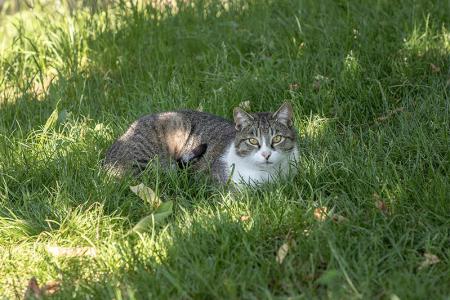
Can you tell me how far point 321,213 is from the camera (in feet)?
11.5

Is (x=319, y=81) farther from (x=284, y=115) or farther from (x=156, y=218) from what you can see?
(x=156, y=218)

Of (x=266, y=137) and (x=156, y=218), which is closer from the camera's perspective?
(x=156, y=218)

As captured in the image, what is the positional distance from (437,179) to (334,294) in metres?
1.14

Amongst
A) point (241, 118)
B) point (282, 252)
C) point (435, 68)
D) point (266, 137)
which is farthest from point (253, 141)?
point (435, 68)

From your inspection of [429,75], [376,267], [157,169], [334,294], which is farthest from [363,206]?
[429,75]

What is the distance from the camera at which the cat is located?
13.8ft

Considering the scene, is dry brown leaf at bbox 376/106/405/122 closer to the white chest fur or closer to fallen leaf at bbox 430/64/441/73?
fallen leaf at bbox 430/64/441/73

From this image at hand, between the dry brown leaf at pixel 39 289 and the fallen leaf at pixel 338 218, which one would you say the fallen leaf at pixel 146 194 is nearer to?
the dry brown leaf at pixel 39 289

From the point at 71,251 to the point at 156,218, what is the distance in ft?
1.62

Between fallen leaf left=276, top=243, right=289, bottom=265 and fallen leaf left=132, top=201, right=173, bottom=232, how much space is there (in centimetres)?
72

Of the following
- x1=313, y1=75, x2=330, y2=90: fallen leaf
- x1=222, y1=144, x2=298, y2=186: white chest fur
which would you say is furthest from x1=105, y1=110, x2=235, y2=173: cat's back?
x1=313, y1=75, x2=330, y2=90: fallen leaf

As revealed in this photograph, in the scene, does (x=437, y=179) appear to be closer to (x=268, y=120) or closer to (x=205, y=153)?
(x=268, y=120)

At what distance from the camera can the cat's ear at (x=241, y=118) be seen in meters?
4.33

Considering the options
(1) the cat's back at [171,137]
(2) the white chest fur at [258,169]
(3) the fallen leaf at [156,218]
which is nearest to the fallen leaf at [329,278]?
(3) the fallen leaf at [156,218]
